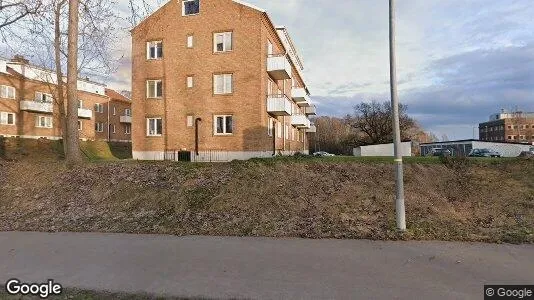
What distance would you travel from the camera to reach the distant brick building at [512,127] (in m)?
99.7

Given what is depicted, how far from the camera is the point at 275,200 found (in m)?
10.3

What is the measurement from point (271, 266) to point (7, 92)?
160ft

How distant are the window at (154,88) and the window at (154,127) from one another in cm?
174

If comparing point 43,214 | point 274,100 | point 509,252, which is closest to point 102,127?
point 274,100

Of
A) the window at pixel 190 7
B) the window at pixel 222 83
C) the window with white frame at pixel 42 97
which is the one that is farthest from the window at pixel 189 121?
the window with white frame at pixel 42 97

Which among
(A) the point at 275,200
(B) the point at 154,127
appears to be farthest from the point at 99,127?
(A) the point at 275,200

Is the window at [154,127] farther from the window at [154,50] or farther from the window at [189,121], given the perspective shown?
the window at [154,50]

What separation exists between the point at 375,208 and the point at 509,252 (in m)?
3.36

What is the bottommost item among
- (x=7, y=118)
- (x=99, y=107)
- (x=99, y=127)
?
(x=99, y=127)

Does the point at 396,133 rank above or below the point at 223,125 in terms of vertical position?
below

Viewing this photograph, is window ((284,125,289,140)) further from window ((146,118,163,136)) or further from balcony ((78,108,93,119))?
balcony ((78,108,93,119))

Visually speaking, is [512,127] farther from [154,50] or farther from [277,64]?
[154,50]

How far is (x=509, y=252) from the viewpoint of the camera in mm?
6672

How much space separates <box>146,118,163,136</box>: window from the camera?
26083 millimetres
